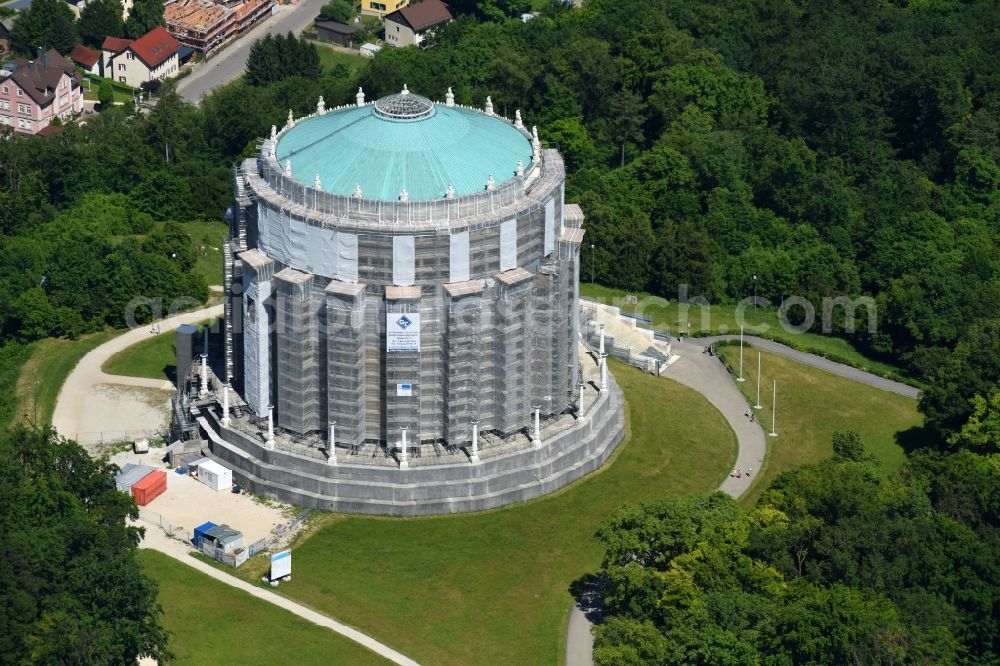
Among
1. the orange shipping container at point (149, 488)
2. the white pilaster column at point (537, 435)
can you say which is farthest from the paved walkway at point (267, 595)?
the white pilaster column at point (537, 435)

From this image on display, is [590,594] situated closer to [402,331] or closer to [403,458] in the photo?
[403,458]

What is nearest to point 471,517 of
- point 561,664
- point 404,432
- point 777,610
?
point 404,432

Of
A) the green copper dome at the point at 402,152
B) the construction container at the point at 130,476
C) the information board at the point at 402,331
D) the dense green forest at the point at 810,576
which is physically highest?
the green copper dome at the point at 402,152

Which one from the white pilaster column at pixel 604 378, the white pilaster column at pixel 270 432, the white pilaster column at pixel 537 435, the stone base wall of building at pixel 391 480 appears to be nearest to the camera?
the stone base wall of building at pixel 391 480

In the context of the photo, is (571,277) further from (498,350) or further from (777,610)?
(777,610)

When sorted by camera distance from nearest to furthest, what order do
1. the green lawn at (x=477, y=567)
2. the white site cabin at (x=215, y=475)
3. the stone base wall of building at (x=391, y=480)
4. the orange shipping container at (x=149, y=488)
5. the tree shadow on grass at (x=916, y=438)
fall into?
the green lawn at (x=477, y=567)
the stone base wall of building at (x=391, y=480)
the orange shipping container at (x=149, y=488)
the white site cabin at (x=215, y=475)
the tree shadow on grass at (x=916, y=438)

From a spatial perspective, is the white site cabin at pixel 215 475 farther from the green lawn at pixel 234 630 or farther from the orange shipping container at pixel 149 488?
the green lawn at pixel 234 630
